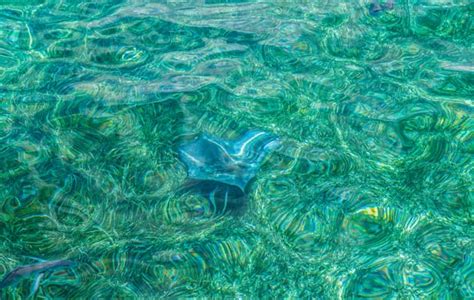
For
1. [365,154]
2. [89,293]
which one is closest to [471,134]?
[365,154]

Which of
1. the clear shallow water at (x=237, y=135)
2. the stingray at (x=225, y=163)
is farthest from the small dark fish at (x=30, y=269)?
the stingray at (x=225, y=163)

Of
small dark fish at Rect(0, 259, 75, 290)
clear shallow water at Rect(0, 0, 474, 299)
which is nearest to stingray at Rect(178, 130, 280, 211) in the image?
clear shallow water at Rect(0, 0, 474, 299)

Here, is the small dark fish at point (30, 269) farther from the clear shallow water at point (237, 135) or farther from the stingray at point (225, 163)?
the stingray at point (225, 163)

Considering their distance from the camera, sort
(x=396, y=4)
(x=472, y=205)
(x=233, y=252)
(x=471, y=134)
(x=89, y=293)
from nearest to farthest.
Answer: (x=89, y=293)
(x=233, y=252)
(x=472, y=205)
(x=471, y=134)
(x=396, y=4)

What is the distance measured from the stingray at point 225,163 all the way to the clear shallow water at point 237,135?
2.7 inches

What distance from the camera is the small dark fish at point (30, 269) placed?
101 inches

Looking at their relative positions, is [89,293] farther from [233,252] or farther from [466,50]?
[466,50]

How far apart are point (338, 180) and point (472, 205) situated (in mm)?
806

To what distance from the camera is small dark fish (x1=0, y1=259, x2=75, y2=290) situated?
101 inches

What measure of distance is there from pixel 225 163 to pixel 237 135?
29cm

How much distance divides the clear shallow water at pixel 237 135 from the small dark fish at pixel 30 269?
5 cm

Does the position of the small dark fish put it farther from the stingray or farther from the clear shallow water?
the stingray

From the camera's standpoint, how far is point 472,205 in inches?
115

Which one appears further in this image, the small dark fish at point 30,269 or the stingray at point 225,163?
the stingray at point 225,163
